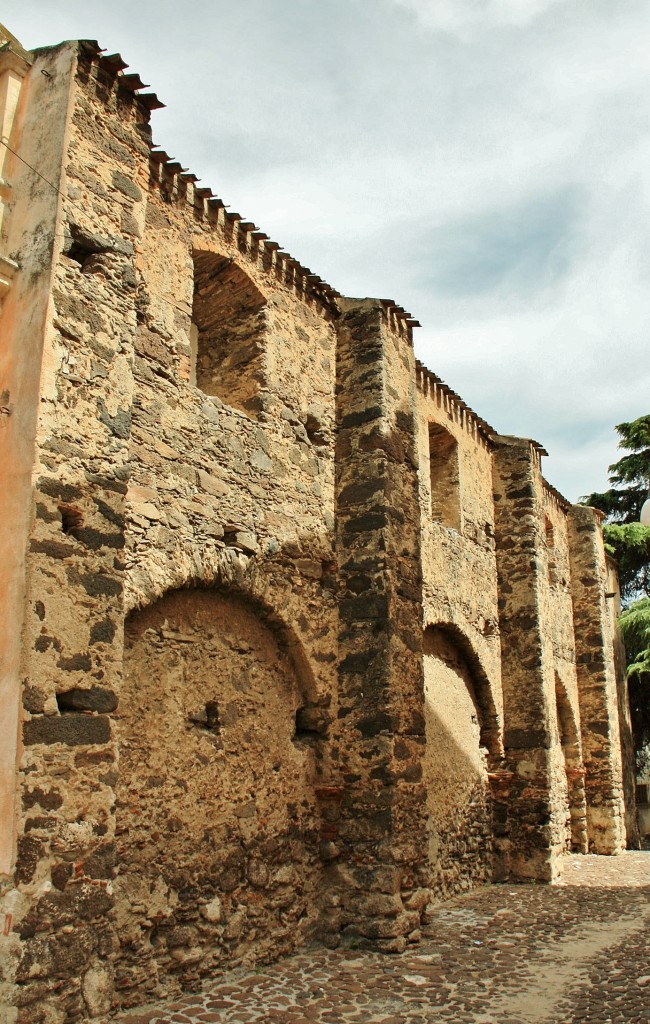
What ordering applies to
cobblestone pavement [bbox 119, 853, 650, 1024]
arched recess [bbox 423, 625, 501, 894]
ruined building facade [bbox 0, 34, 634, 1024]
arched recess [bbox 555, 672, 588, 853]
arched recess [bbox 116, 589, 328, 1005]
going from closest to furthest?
ruined building facade [bbox 0, 34, 634, 1024] < cobblestone pavement [bbox 119, 853, 650, 1024] < arched recess [bbox 116, 589, 328, 1005] < arched recess [bbox 423, 625, 501, 894] < arched recess [bbox 555, 672, 588, 853]

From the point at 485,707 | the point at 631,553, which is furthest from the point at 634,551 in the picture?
the point at 485,707

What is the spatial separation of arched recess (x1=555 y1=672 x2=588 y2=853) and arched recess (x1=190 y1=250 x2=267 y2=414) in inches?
323

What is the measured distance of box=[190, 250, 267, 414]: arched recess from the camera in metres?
6.94

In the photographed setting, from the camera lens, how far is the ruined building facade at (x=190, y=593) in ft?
13.8

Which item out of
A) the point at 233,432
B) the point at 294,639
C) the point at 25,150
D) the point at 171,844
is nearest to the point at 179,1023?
the point at 171,844

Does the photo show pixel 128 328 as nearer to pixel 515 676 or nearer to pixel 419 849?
pixel 419 849

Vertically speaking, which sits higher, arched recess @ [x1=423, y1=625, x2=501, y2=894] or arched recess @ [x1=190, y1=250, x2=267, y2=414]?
Answer: arched recess @ [x1=190, y1=250, x2=267, y2=414]

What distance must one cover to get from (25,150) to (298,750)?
15.2 feet

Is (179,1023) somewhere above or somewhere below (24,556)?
below

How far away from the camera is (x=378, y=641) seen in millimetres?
7031

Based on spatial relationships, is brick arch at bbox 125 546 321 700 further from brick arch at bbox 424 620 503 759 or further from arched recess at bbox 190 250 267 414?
brick arch at bbox 424 620 503 759

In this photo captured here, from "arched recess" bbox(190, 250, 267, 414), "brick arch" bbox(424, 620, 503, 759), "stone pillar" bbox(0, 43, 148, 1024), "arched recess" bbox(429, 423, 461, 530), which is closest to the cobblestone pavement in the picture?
"stone pillar" bbox(0, 43, 148, 1024)

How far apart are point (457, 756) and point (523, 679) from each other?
1.82 metres

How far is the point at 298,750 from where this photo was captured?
6699 millimetres
